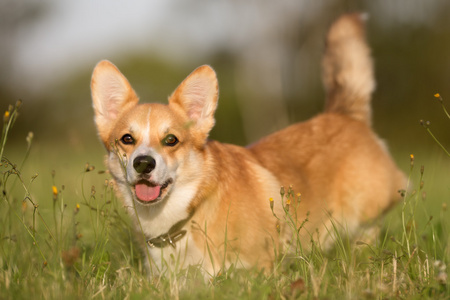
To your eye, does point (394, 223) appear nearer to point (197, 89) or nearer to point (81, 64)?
point (197, 89)

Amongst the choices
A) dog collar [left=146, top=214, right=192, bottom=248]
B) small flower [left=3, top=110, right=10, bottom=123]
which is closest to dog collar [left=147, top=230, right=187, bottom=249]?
dog collar [left=146, top=214, right=192, bottom=248]

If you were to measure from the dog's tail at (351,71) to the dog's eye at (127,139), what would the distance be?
2.15 m

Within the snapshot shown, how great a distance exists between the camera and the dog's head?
2.74m

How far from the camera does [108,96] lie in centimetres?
329

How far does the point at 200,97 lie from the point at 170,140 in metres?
0.43

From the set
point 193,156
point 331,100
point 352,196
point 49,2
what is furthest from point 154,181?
point 49,2

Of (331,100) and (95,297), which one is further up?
(331,100)

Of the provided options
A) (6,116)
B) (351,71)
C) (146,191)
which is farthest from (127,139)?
(351,71)

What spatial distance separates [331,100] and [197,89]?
5.66 feet

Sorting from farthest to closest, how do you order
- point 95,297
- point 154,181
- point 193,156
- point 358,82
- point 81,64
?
point 81,64, point 358,82, point 193,156, point 154,181, point 95,297

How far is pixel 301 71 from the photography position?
49.2 ft

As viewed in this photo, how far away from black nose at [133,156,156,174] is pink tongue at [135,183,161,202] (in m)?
0.17

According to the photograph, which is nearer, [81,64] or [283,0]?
[283,0]

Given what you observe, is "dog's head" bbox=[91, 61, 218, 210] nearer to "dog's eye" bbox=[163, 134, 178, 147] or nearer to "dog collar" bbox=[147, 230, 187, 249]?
"dog's eye" bbox=[163, 134, 178, 147]
